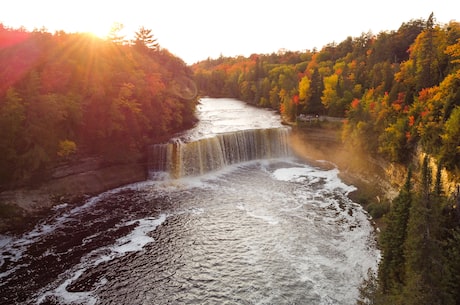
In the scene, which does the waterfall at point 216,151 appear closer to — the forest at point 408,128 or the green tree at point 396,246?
the forest at point 408,128

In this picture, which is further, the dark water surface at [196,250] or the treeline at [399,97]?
the treeline at [399,97]

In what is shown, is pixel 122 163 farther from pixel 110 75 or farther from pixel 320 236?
pixel 320 236

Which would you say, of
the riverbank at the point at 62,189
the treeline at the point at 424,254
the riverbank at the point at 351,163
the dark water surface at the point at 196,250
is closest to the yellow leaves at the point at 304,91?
the riverbank at the point at 351,163

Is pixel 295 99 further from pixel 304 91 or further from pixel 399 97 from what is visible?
pixel 399 97

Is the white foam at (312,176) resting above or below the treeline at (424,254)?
below

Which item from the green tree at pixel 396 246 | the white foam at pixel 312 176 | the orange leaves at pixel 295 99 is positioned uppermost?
the orange leaves at pixel 295 99

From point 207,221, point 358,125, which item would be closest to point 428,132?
point 358,125

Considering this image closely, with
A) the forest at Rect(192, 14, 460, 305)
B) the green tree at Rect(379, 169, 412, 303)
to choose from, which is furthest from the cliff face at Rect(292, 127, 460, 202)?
the green tree at Rect(379, 169, 412, 303)
